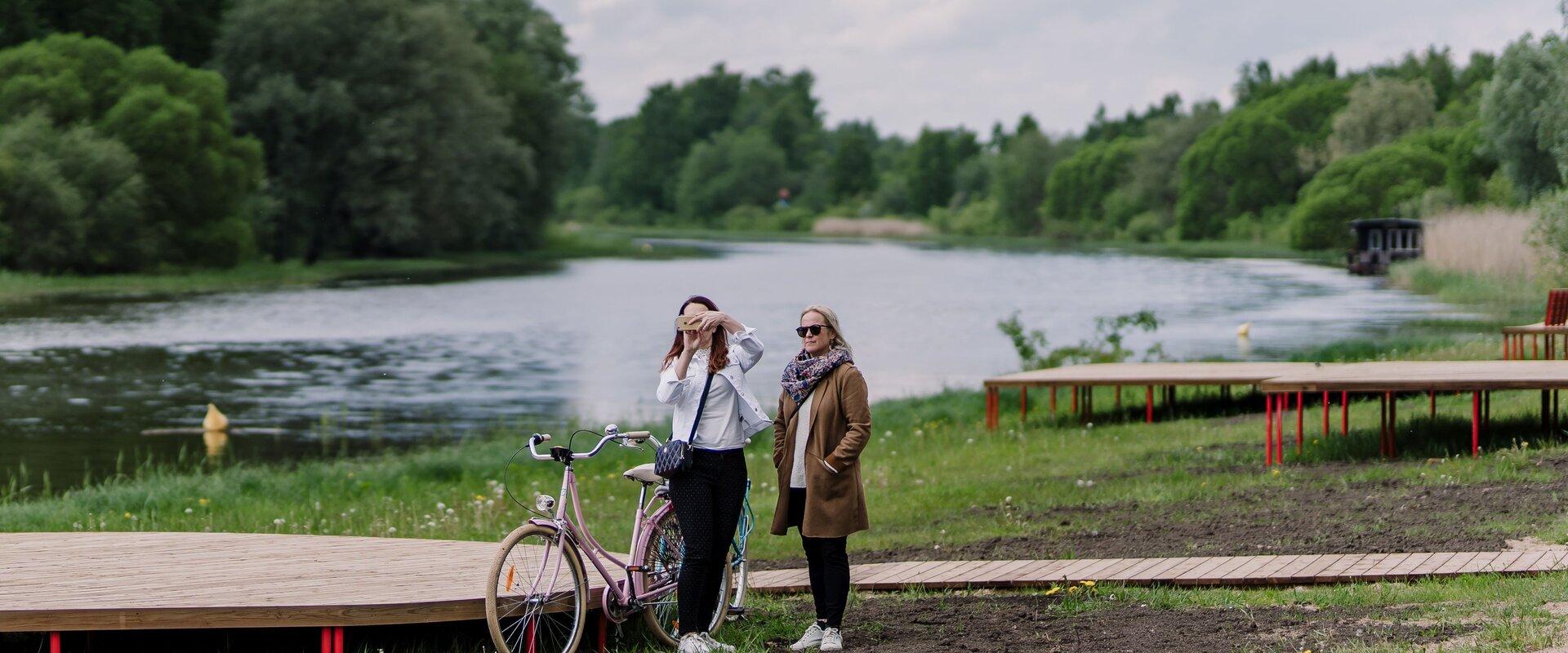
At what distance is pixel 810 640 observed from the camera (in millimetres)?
7008

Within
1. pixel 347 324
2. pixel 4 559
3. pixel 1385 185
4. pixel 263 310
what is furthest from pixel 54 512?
pixel 1385 185

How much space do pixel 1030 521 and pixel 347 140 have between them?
61302 mm

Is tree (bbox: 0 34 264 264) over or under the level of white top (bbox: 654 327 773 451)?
over

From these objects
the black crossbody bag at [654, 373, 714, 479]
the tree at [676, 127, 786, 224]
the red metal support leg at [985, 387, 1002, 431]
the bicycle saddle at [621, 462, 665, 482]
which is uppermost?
the tree at [676, 127, 786, 224]

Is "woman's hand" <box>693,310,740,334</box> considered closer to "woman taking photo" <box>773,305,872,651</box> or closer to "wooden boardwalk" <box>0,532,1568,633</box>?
"woman taking photo" <box>773,305,872,651</box>

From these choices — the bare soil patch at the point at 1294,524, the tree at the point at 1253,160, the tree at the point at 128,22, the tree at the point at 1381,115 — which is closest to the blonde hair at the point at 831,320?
the bare soil patch at the point at 1294,524

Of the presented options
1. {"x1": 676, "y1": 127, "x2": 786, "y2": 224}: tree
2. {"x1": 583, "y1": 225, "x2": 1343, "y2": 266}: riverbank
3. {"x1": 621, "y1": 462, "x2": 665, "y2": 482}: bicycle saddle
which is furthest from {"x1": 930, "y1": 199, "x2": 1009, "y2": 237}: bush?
{"x1": 621, "y1": 462, "x2": 665, "y2": 482}: bicycle saddle

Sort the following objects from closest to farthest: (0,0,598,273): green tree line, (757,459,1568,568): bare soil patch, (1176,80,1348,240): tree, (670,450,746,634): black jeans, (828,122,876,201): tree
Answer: (670,450,746,634): black jeans → (757,459,1568,568): bare soil patch → (0,0,598,273): green tree line → (1176,80,1348,240): tree → (828,122,876,201): tree

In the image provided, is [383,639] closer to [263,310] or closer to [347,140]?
[263,310]

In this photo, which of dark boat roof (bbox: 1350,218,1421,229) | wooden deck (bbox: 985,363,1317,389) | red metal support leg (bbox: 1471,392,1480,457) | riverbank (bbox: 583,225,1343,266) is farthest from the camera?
riverbank (bbox: 583,225,1343,266)

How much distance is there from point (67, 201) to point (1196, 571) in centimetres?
4799

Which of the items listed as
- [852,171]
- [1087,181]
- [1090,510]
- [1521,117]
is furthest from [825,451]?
[852,171]

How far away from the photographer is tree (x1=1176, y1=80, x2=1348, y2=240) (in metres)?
104

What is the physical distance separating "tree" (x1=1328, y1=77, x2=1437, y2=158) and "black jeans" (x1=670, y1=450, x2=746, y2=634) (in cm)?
8784
